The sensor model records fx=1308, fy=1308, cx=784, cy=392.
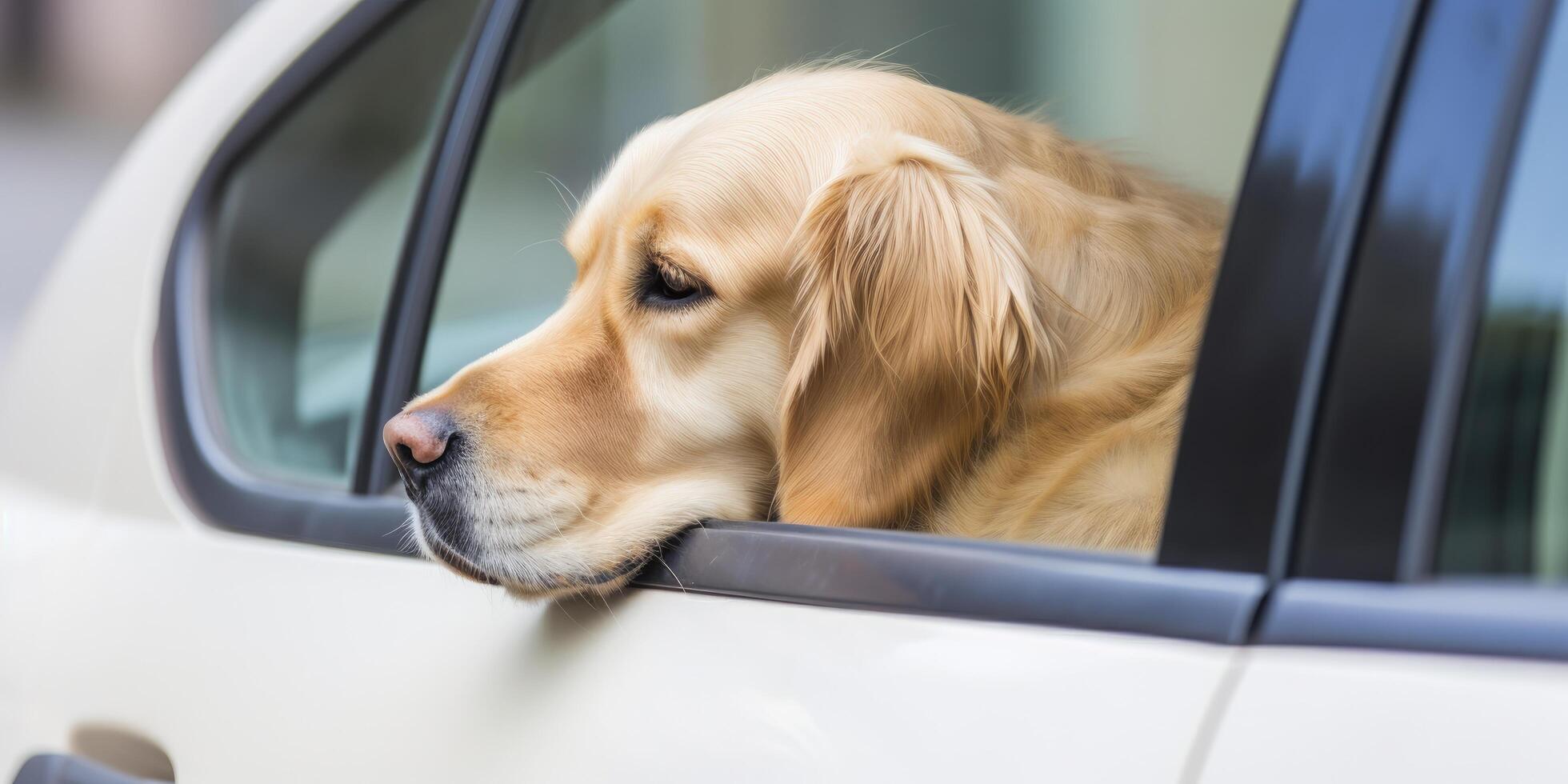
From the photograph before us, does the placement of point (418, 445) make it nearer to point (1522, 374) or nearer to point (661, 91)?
point (1522, 374)

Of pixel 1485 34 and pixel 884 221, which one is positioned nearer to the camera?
pixel 1485 34

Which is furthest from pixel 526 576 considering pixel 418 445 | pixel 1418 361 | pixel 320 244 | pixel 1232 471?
pixel 320 244

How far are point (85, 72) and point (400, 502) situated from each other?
901 inches

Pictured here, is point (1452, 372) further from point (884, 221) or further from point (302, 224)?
point (302, 224)

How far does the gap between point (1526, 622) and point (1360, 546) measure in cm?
12

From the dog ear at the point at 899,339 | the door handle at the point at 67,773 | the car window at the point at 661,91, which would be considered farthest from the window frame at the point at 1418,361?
the door handle at the point at 67,773

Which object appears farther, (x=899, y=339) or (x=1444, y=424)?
(x=899, y=339)

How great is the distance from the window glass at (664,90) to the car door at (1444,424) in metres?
0.75

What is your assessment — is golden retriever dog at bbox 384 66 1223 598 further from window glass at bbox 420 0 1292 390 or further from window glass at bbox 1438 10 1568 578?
window glass at bbox 1438 10 1568 578

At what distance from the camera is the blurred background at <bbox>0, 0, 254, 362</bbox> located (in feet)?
65.1

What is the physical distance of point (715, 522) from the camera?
160 cm

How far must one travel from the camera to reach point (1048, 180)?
74.7 inches

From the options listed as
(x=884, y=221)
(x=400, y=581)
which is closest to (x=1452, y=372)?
(x=884, y=221)

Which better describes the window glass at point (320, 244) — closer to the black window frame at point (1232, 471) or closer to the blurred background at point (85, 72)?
the black window frame at point (1232, 471)
